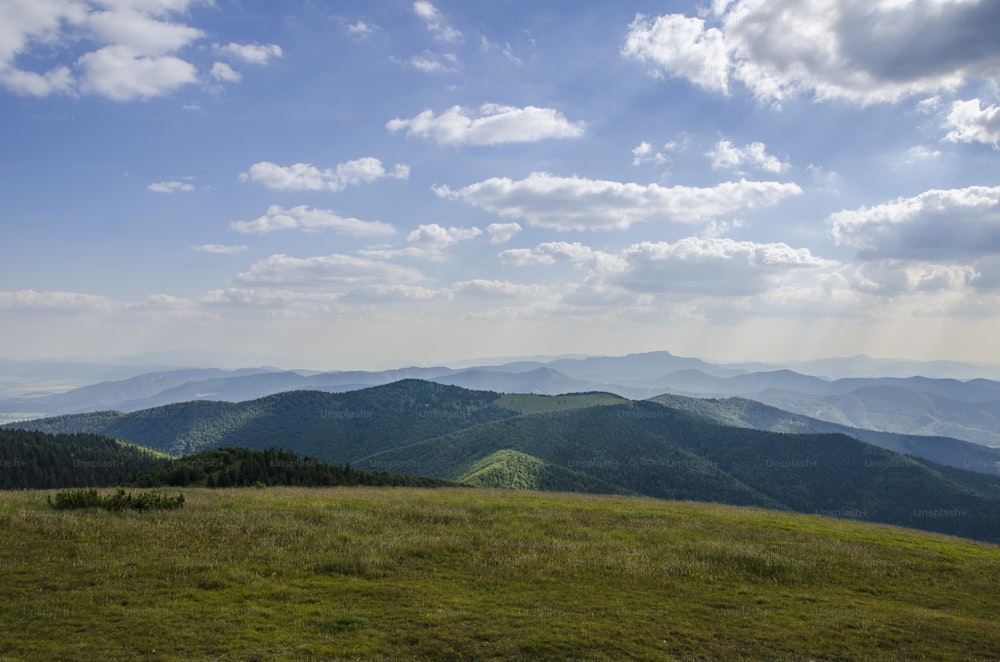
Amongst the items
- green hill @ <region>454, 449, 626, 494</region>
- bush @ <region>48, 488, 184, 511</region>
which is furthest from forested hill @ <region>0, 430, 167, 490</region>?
bush @ <region>48, 488, 184, 511</region>

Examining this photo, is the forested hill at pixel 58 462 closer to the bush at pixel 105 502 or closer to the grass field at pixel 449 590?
the bush at pixel 105 502

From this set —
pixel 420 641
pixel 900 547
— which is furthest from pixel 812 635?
pixel 900 547

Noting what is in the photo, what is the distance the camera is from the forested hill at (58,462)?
11612 cm

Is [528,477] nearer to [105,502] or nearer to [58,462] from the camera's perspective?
[58,462]

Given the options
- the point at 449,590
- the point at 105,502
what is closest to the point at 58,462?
the point at 105,502

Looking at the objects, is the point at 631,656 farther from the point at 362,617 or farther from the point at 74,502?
the point at 74,502

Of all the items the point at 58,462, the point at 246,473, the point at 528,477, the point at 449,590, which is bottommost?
the point at 528,477

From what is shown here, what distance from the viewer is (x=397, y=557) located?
1895 cm

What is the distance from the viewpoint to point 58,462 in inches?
5005

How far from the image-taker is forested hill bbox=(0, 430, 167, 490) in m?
116

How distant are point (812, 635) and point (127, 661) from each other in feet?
54.7

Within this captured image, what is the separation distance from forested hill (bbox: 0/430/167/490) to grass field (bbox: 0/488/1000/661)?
4191 inches

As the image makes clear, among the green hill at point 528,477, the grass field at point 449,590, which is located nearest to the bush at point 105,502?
the grass field at point 449,590

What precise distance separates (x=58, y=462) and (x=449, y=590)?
512 ft
